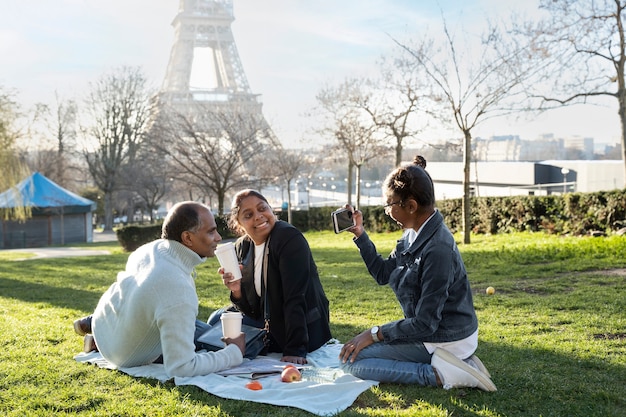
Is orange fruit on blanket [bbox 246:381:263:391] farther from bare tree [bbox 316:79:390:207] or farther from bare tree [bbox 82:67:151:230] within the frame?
bare tree [bbox 82:67:151:230]

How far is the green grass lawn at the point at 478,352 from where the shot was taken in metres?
3.80

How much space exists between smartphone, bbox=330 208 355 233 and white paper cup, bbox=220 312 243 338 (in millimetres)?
961

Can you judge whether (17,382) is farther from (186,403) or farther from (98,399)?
(186,403)

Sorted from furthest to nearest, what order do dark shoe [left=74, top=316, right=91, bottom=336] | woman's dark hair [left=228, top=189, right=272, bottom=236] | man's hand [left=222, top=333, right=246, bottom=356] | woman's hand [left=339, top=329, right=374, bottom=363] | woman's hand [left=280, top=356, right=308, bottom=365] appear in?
dark shoe [left=74, top=316, right=91, bottom=336]
woman's dark hair [left=228, top=189, right=272, bottom=236]
woman's hand [left=280, top=356, right=308, bottom=365]
man's hand [left=222, top=333, right=246, bottom=356]
woman's hand [left=339, top=329, right=374, bottom=363]

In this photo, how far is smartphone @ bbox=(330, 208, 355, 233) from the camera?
4336 millimetres

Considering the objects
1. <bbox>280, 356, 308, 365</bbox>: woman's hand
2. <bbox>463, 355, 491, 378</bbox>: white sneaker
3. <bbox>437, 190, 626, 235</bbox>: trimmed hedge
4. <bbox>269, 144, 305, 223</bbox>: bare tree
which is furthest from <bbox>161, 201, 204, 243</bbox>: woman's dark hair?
<bbox>269, 144, 305, 223</bbox>: bare tree

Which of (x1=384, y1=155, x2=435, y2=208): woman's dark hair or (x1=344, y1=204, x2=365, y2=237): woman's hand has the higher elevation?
(x1=384, y1=155, x2=435, y2=208): woman's dark hair

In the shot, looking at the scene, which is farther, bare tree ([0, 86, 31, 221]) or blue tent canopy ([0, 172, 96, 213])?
blue tent canopy ([0, 172, 96, 213])

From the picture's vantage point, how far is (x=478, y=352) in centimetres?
517

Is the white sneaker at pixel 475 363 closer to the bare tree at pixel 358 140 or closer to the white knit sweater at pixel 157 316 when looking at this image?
the white knit sweater at pixel 157 316

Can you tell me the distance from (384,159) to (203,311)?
27.7 m

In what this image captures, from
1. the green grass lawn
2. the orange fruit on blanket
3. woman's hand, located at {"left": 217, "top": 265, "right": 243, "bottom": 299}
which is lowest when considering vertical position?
the green grass lawn

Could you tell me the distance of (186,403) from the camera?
3.86 meters

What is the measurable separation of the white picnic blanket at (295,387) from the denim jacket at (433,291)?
1.43 ft
